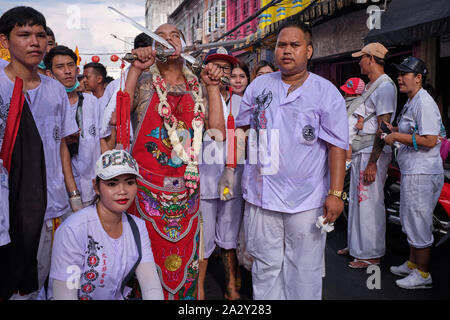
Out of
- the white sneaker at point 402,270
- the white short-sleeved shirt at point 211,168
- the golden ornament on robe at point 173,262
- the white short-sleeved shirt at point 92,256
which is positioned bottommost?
the white sneaker at point 402,270

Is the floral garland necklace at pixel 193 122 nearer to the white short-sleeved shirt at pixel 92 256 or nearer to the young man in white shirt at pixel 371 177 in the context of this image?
the white short-sleeved shirt at pixel 92 256

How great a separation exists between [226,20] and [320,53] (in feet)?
41.8

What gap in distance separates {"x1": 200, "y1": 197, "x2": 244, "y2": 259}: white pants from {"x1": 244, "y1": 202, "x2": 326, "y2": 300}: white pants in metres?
0.72

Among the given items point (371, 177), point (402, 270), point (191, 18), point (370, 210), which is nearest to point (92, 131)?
point (371, 177)

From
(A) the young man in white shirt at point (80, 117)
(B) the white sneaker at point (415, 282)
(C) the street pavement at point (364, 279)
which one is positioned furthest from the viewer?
(A) the young man in white shirt at point (80, 117)

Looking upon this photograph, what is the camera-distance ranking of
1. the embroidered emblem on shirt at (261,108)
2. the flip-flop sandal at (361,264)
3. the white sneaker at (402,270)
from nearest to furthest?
the embroidered emblem on shirt at (261,108)
the white sneaker at (402,270)
the flip-flop sandal at (361,264)

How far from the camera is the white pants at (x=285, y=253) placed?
8.98ft

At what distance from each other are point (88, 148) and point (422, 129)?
129 inches

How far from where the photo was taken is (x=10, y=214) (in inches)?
91.7

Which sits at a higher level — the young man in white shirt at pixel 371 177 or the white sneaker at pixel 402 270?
the young man in white shirt at pixel 371 177

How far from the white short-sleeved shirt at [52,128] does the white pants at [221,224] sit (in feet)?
4.24

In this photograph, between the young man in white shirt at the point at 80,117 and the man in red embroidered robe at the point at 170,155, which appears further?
the young man in white shirt at the point at 80,117

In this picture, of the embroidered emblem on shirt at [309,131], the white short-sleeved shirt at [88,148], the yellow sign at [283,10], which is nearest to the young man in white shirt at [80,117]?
the white short-sleeved shirt at [88,148]

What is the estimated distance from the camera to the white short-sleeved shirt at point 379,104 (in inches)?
167
